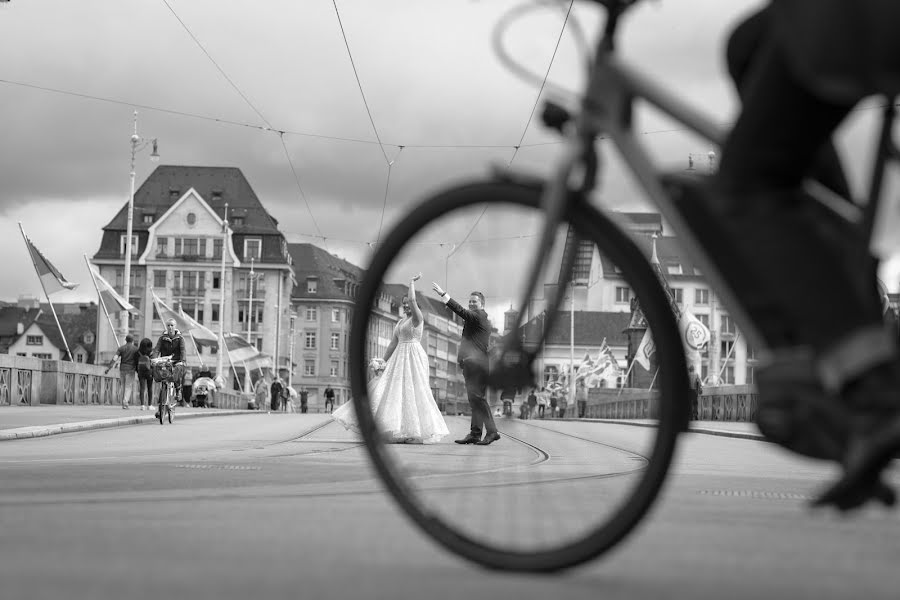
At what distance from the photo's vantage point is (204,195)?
→ 4294 inches

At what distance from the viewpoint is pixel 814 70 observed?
2.27 m

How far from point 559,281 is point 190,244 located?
108133 millimetres

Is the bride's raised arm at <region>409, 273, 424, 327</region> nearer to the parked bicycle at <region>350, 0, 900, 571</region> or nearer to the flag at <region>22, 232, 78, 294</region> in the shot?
the parked bicycle at <region>350, 0, 900, 571</region>

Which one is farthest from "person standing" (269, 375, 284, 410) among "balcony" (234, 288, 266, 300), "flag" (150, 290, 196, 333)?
"balcony" (234, 288, 266, 300)

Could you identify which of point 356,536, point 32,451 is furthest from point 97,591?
point 32,451

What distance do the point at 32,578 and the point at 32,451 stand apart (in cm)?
870

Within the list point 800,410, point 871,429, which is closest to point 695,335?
point 800,410

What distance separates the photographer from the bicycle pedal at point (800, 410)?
2.43 metres

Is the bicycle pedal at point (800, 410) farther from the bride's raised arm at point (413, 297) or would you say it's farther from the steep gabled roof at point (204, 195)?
the steep gabled roof at point (204, 195)

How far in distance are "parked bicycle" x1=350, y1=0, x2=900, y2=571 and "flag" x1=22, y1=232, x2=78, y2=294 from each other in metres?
35.7

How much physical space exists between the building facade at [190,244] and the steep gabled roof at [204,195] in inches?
3.2

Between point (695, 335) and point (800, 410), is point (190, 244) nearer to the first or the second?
point (695, 335)

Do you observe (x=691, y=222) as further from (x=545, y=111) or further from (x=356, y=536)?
(x=356, y=536)

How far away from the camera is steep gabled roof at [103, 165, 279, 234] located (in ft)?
358
